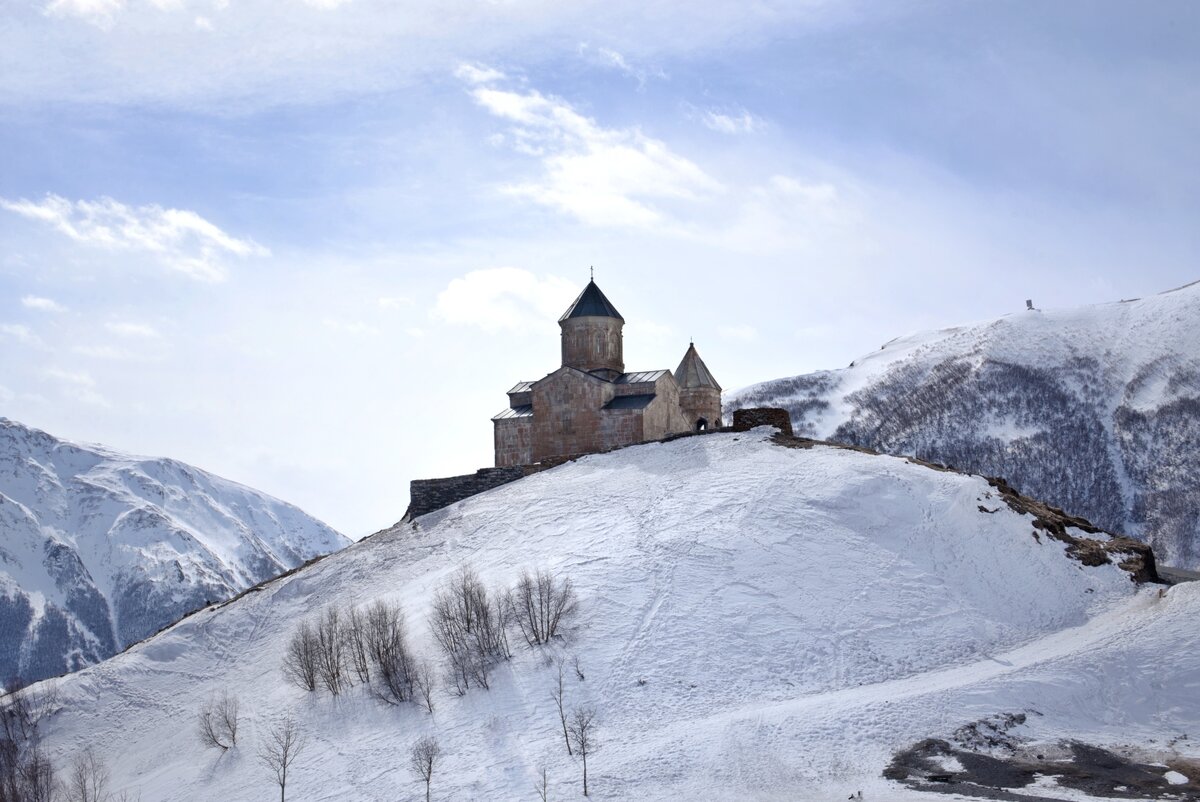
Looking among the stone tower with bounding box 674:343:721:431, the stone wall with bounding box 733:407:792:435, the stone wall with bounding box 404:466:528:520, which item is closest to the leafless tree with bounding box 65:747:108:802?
the stone wall with bounding box 404:466:528:520

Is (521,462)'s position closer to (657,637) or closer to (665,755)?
(657,637)

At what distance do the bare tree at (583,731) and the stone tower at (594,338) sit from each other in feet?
70.0

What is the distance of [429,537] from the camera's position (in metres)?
36.5

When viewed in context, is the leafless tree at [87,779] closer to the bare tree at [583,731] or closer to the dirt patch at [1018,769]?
the bare tree at [583,731]

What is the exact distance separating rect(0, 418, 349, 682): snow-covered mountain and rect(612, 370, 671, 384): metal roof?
9859cm

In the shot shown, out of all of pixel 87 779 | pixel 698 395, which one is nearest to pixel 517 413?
pixel 698 395

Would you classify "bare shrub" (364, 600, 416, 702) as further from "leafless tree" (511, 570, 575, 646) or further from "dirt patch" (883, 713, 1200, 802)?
"dirt patch" (883, 713, 1200, 802)

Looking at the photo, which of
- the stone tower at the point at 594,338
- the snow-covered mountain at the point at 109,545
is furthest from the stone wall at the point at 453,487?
the snow-covered mountain at the point at 109,545

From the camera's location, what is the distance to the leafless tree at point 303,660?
30.0 meters

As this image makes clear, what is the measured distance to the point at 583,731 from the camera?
24031 millimetres

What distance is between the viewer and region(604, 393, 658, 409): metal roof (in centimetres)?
4244

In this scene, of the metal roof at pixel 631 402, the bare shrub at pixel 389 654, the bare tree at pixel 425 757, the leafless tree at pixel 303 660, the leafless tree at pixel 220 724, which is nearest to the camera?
the bare tree at pixel 425 757

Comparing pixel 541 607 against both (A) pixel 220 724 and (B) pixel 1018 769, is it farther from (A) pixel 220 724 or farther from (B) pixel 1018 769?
(B) pixel 1018 769

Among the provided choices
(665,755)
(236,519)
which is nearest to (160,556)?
(236,519)
